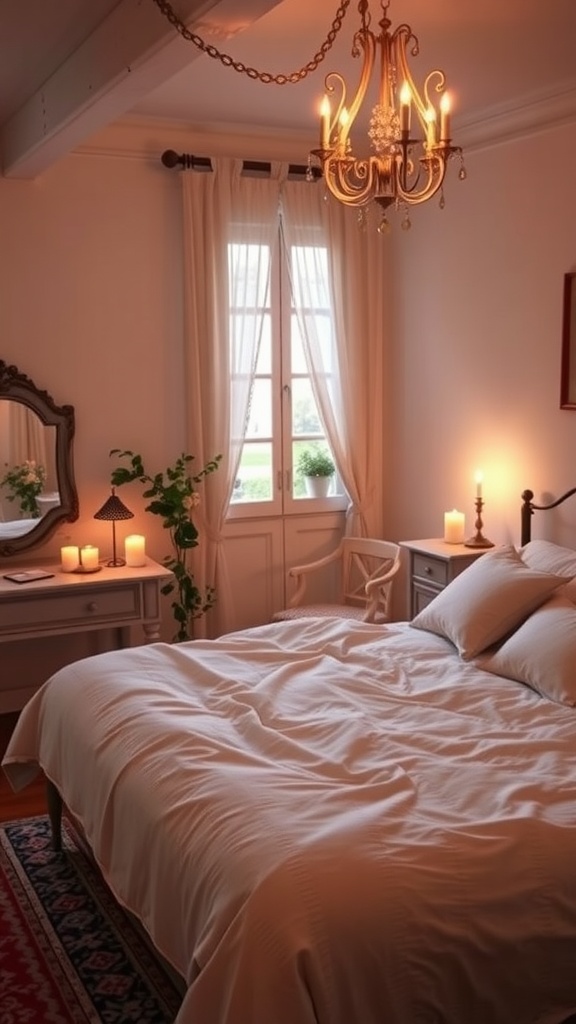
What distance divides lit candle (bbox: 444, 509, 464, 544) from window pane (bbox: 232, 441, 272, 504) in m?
1.01

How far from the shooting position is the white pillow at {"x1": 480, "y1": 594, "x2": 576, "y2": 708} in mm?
2926

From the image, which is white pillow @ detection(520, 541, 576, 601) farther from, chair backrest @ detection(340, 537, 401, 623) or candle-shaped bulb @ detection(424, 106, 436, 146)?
candle-shaped bulb @ detection(424, 106, 436, 146)

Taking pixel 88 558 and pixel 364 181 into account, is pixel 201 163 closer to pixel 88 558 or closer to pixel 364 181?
pixel 88 558

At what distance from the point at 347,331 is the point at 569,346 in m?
1.35

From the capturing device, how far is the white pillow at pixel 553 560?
11.1 feet

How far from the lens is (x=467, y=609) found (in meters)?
3.41

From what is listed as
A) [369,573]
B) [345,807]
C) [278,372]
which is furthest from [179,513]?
[345,807]

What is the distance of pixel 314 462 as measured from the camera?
5.16 m

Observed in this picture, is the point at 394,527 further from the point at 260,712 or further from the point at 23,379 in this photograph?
the point at 260,712

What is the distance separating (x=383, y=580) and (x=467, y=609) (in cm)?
123

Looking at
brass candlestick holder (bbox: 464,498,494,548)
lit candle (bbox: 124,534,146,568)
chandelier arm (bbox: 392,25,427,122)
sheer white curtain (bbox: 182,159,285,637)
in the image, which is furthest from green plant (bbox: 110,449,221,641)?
chandelier arm (bbox: 392,25,427,122)

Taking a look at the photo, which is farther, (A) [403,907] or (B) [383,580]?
(B) [383,580]

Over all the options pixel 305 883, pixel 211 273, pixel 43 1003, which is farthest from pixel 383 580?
pixel 305 883

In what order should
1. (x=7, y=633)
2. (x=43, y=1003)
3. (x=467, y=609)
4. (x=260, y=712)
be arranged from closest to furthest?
(x=43, y=1003)
(x=260, y=712)
(x=467, y=609)
(x=7, y=633)
